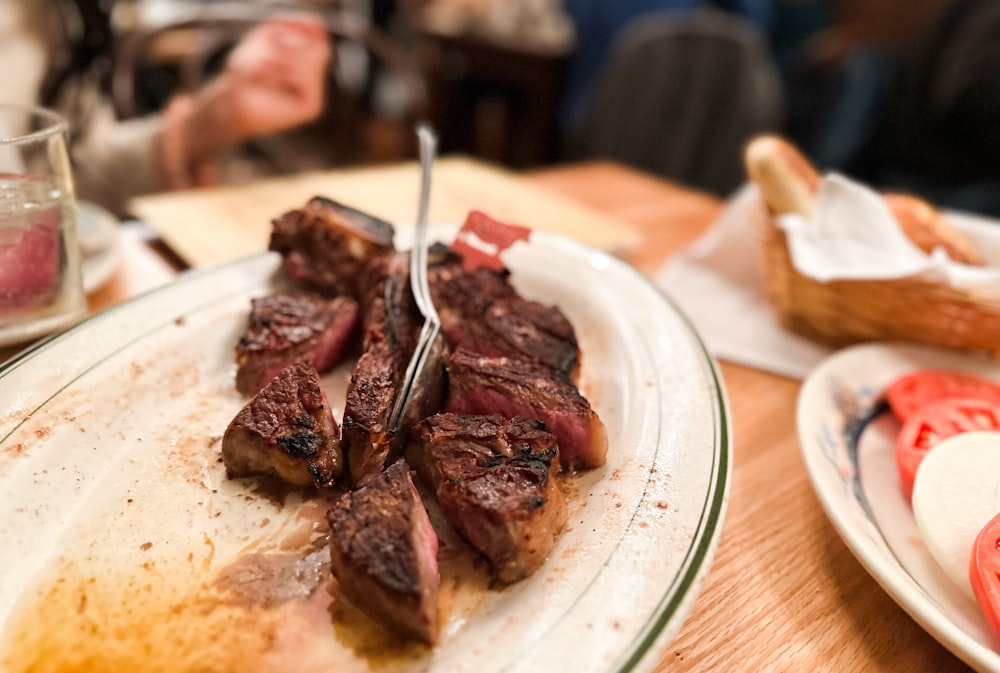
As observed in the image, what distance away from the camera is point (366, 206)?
225cm

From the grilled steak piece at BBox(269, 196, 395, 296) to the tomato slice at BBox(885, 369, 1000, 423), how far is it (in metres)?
1.17

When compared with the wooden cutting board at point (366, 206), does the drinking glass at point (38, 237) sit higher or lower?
higher

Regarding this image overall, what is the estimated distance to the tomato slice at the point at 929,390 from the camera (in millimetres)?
1394

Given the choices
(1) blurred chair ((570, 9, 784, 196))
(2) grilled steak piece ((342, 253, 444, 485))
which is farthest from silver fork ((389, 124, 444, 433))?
(1) blurred chair ((570, 9, 784, 196))

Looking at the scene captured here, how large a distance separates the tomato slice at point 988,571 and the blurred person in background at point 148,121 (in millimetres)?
2383

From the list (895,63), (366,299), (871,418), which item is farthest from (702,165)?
(366,299)

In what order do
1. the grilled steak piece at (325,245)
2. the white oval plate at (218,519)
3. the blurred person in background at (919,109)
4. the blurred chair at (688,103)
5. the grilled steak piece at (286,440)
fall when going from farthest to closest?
1. the blurred person in background at (919,109)
2. the blurred chair at (688,103)
3. the grilled steak piece at (325,245)
4. the grilled steak piece at (286,440)
5. the white oval plate at (218,519)

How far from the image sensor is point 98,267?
163 centimetres

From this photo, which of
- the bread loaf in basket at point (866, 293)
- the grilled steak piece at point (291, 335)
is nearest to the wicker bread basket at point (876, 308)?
the bread loaf in basket at point (866, 293)

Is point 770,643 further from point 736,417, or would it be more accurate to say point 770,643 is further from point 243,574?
point 243,574

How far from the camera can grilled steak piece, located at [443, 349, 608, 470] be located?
1058 mm

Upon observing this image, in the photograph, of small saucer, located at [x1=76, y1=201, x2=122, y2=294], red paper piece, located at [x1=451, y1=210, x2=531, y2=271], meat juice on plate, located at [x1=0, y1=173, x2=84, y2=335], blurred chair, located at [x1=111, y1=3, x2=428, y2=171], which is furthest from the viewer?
blurred chair, located at [x1=111, y1=3, x2=428, y2=171]

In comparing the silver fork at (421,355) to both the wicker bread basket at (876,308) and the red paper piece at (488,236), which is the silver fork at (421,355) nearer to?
the red paper piece at (488,236)

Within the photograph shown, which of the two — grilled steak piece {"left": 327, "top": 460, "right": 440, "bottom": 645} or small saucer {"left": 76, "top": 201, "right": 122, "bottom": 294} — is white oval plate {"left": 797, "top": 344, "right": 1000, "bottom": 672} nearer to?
grilled steak piece {"left": 327, "top": 460, "right": 440, "bottom": 645}
